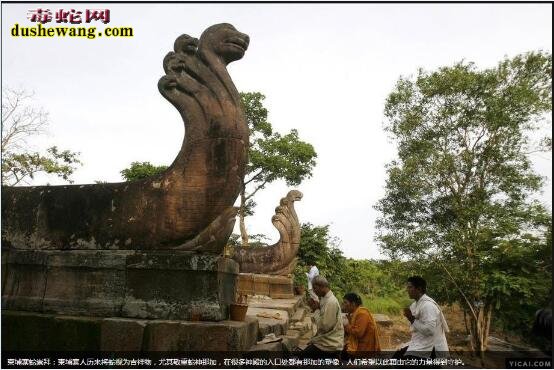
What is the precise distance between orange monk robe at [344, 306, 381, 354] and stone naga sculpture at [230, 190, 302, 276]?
6884 mm

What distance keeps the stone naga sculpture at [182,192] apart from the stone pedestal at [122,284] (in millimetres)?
190

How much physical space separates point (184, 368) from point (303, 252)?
11873 mm

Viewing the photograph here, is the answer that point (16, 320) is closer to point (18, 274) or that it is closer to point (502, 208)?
point (18, 274)

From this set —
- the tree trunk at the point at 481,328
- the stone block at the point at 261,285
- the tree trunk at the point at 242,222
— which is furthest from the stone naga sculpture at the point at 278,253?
the tree trunk at the point at 242,222

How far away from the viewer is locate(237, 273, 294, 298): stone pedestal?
10609mm

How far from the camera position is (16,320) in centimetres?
428

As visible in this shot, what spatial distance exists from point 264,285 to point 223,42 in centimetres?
729

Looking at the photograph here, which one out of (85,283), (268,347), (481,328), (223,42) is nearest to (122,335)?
(85,283)

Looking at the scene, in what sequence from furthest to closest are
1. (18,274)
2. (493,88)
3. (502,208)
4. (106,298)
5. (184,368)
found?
(493,88) < (502,208) < (18,274) < (106,298) < (184,368)

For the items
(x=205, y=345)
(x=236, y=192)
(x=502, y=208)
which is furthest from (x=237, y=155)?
(x=502, y=208)

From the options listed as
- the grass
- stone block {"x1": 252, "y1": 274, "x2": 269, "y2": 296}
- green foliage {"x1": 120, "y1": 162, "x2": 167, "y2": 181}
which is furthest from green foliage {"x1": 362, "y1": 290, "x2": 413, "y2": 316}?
green foliage {"x1": 120, "y1": 162, "x2": 167, "y2": 181}

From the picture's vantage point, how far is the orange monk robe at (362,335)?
14.3ft

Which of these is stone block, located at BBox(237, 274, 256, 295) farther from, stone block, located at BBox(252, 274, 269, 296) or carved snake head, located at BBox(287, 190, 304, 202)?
carved snake head, located at BBox(287, 190, 304, 202)

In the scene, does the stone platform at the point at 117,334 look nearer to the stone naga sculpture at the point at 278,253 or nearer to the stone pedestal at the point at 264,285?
the stone pedestal at the point at 264,285
